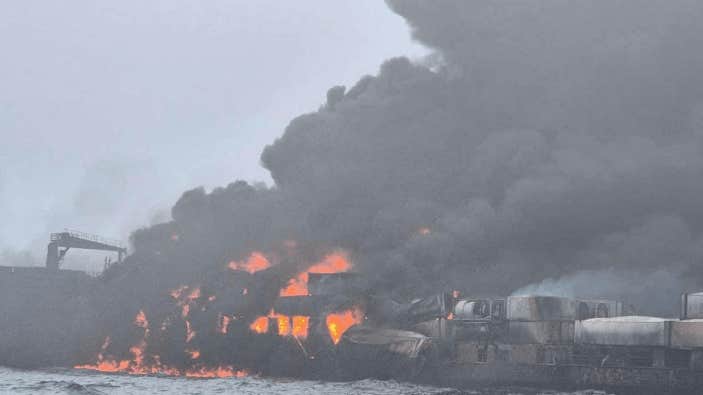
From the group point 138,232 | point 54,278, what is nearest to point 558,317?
point 138,232

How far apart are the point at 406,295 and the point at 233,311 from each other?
899 inches

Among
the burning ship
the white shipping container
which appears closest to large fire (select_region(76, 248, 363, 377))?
the burning ship

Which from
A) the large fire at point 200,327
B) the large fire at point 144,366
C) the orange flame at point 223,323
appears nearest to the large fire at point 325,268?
the large fire at point 200,327

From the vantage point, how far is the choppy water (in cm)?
10069

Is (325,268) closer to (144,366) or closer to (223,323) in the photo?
(223,323)

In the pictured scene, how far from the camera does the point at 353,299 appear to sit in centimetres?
11988

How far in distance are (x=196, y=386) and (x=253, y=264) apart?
3616 centimetres

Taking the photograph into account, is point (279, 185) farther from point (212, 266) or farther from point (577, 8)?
point (577, 8)

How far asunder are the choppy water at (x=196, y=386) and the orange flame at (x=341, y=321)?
339 inches

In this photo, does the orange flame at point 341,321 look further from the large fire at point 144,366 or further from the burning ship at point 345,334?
the large fire at point 144,366

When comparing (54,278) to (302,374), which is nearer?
(302,374)

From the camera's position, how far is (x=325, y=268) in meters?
139

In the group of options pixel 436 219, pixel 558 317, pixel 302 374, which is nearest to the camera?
pixel 558 317

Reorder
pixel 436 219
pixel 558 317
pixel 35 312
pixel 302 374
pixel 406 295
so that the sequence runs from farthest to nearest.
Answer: pixel 35 312 < pixel 436 219 < pixel 406 295 < pixel 302 374 < pixel 558 317
